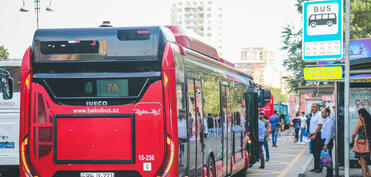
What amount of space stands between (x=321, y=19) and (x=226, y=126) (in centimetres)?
365

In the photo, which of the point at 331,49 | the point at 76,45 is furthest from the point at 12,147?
the point at 331,49

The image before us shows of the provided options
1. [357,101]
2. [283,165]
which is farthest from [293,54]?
[357,101]

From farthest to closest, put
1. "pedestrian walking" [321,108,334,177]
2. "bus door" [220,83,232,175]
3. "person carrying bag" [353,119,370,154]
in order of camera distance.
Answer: "pedestrian walking" [321,108,334,177] < "person carrying bag" [353,119,370,154] < "bus door" [220,83,232,175]

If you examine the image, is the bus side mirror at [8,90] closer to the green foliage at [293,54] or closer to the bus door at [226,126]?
the bus door at [226,126]

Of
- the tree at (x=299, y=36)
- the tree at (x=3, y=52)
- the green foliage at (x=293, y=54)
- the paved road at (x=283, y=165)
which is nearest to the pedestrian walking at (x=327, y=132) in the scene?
the paved road at (x=283, y=165)

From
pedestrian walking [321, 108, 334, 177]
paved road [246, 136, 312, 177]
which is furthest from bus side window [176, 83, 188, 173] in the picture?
paved road [246, 136, 312, 177]

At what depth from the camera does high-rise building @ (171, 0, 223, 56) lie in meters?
173

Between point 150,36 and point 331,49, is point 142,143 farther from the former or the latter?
point 331,49

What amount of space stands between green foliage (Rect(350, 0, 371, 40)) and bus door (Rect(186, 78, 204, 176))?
29.3m

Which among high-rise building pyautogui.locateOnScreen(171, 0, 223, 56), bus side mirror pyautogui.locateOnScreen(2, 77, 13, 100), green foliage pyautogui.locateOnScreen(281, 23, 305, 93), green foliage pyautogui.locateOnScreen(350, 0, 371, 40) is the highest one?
high-rise building pyautogui.locateOnScreen(171, 0, 223, 56)

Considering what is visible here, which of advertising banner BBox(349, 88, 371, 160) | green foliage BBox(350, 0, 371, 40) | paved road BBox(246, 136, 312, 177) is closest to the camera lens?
advertising banner BBox(349, 88, 371, 160)

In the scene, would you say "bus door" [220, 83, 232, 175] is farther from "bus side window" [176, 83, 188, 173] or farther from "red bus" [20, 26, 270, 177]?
"red bus" [20, 26, 270, 177]

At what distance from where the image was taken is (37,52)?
7953 mm

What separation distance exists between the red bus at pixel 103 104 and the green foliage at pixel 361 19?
3077 cm
